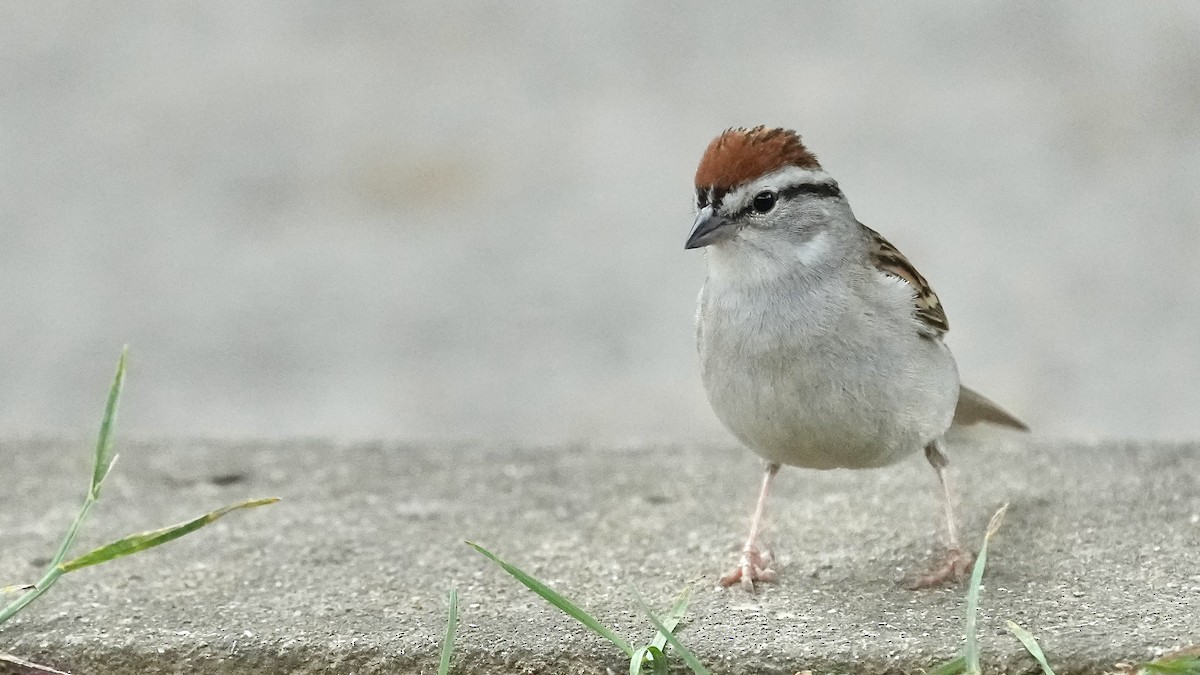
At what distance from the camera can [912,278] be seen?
4.20 metres

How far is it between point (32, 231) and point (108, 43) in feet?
7.21

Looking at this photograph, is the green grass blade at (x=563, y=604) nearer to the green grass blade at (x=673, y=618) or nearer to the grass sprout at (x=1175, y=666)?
the green grass blade at (x=673, y=618)

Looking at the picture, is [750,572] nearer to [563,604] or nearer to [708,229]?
[563,604]

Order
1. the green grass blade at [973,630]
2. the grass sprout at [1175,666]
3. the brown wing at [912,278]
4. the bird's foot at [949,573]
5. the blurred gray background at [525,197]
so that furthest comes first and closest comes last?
the blurred gray background at [525,197] → the brown wing at [912,278] → the bird's foot at [949,573] → the green grass blade at [973,630] → the grass sprout at [1175,666]

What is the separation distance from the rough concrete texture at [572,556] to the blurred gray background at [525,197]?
2.04m

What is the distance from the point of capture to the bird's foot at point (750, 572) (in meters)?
3.79

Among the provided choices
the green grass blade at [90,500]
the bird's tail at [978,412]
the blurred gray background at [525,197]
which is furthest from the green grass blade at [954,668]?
the blurred gray background at [525,197]

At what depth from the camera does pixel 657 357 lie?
25.8 ft

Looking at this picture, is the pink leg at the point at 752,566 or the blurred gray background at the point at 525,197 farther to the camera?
the blurred gray background at the point at 525,197

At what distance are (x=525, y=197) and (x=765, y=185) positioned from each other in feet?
17.0

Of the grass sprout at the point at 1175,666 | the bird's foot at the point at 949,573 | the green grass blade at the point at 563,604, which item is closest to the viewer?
the grass sprout at the point at 1175,666

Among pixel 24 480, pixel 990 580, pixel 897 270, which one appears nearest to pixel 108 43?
pixel 24 480

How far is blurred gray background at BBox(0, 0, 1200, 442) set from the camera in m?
7.64

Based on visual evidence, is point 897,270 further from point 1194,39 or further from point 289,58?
point 289,58
